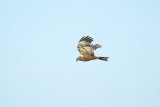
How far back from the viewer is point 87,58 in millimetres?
19609

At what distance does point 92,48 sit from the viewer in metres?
20.0

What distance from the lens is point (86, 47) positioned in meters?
19.8

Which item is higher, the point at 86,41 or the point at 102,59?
the point at 86,41

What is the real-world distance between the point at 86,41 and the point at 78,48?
3.49 feet

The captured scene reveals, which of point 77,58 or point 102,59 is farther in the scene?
point 77,58

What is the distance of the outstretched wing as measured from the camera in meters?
19.5

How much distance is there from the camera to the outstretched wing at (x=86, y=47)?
63.9 feet

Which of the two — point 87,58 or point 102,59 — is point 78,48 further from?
point 102,59

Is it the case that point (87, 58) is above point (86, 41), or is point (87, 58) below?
below

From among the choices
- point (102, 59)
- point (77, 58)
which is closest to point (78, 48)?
point (77, 58)

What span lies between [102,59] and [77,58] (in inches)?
110

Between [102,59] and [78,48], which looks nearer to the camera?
[102,59]

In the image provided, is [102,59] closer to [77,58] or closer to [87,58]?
[87,58]

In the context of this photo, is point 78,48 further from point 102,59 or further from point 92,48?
point 102,59
